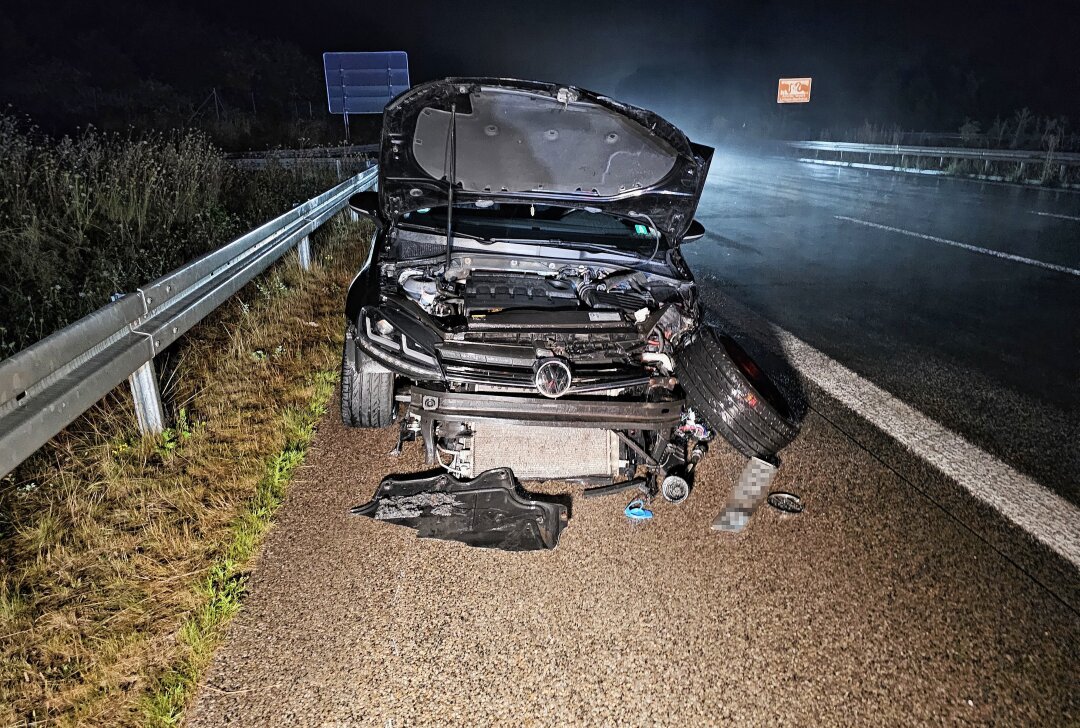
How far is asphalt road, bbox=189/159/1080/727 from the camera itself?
211cm

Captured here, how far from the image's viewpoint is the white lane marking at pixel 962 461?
3.04 m

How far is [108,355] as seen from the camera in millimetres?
3008

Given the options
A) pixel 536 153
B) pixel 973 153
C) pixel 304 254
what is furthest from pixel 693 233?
pixel 973 153

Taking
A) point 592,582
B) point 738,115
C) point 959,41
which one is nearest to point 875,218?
point 592,582

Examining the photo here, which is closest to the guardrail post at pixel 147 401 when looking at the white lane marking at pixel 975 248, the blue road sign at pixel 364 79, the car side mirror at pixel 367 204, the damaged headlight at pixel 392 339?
the damaged headlight at pixel 392 339

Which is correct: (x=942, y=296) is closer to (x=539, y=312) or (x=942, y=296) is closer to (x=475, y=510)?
(x=539, y=312)

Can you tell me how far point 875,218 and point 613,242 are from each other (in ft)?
30.4

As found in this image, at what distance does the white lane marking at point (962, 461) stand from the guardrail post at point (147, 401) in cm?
400

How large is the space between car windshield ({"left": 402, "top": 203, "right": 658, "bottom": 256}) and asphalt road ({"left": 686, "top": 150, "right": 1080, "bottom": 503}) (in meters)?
1.91

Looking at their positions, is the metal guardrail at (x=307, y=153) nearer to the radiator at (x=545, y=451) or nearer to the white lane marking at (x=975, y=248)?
the white lane marking at (x=975, y=248)

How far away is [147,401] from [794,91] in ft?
151

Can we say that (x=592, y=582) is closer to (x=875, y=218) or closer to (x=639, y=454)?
(x=639, y=454)

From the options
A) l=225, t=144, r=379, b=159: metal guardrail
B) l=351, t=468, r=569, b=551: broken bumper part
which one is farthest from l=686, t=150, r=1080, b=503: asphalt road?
l=225, t=144, r=379, b=159: metal guardrail

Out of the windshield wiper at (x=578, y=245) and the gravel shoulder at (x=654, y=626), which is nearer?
the gravel shoulder at (x=654, y=626)
